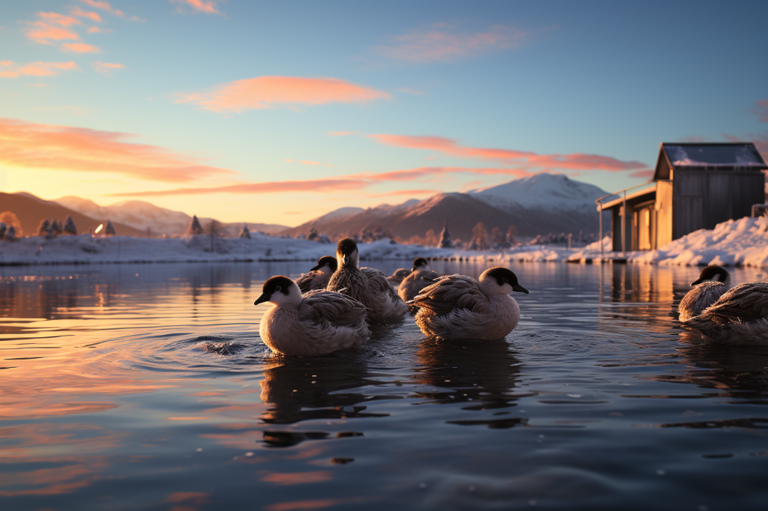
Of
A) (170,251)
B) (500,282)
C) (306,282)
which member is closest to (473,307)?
(500,282)

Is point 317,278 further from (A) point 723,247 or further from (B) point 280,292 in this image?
(A) point 723,247

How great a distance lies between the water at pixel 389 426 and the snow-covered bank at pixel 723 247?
131ft

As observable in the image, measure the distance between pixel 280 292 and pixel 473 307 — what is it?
3.65 m

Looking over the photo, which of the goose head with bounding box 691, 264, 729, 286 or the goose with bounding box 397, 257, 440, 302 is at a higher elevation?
the goose head with bounding box 691, 264, 729, 286

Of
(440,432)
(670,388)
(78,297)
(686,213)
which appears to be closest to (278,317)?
(440,432)

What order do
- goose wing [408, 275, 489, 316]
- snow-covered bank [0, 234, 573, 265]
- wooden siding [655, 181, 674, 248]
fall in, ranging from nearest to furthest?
goose wing [408, 275, 489, 316]
wooden siding [655, 181, 674, 248]
snow-covered bank [0, 234, 573, 265]

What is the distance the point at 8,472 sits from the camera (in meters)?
4.33

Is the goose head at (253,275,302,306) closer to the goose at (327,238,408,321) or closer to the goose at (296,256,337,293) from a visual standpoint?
the goose at (327,238,408,321)

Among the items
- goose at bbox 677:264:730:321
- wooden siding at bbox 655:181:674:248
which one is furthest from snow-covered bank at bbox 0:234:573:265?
goose at bbox 677:264:730:321

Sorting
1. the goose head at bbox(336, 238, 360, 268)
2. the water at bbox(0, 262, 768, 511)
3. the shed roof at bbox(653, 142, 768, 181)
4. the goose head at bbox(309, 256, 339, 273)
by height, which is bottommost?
the water at bbox(0, 262, 768, 511)

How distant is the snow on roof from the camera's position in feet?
197

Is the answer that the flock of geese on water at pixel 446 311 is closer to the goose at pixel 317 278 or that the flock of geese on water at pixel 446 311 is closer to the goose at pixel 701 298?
the goose at pixel 701 298

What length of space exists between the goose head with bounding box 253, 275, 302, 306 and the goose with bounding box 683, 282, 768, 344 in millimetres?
7265

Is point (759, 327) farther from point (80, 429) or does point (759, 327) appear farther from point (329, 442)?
point (80, 429)
